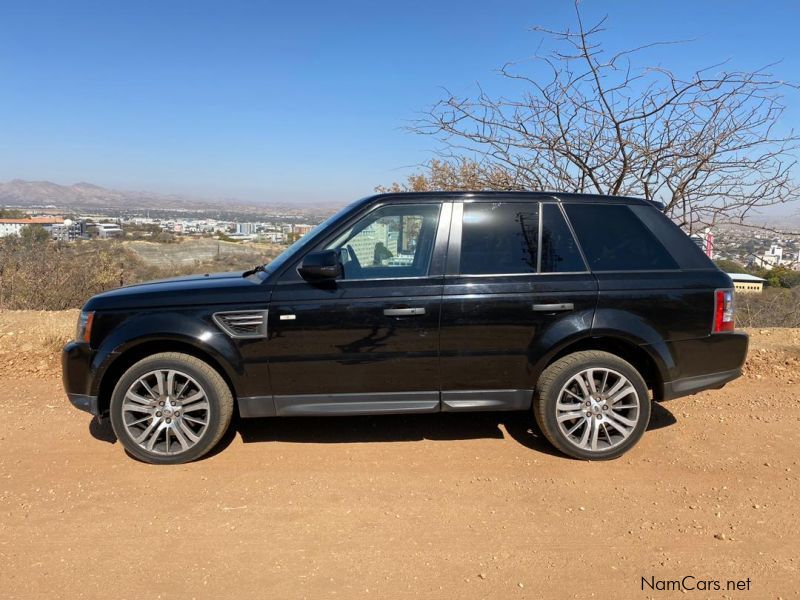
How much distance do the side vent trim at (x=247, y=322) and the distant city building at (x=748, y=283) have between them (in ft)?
27.3

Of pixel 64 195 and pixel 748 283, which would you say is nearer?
pixel 748 283

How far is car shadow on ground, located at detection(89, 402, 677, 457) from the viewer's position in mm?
4309

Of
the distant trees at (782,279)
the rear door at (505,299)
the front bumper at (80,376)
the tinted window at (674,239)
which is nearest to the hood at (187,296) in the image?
the front bumper at (80,376)

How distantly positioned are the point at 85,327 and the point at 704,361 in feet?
14.3

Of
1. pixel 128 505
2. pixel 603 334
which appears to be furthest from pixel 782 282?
pixel 128 505

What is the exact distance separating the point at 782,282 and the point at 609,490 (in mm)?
9829

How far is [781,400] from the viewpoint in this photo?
5.18 metres

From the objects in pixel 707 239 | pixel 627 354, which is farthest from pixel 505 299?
pixel 707 239

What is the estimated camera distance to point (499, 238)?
398cm

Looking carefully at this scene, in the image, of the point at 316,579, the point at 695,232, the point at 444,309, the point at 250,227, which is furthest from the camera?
the point at 250,227

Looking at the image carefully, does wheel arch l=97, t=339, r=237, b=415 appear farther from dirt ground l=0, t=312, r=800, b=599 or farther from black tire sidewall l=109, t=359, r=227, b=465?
dirt ground l=0, t=312, r=800, b=599

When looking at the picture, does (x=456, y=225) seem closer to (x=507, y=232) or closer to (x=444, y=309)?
(x=507, y=232)

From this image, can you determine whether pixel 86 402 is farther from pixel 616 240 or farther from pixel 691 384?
pixel 691 384

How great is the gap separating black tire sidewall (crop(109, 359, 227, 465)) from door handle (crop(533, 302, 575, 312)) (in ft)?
7.43
